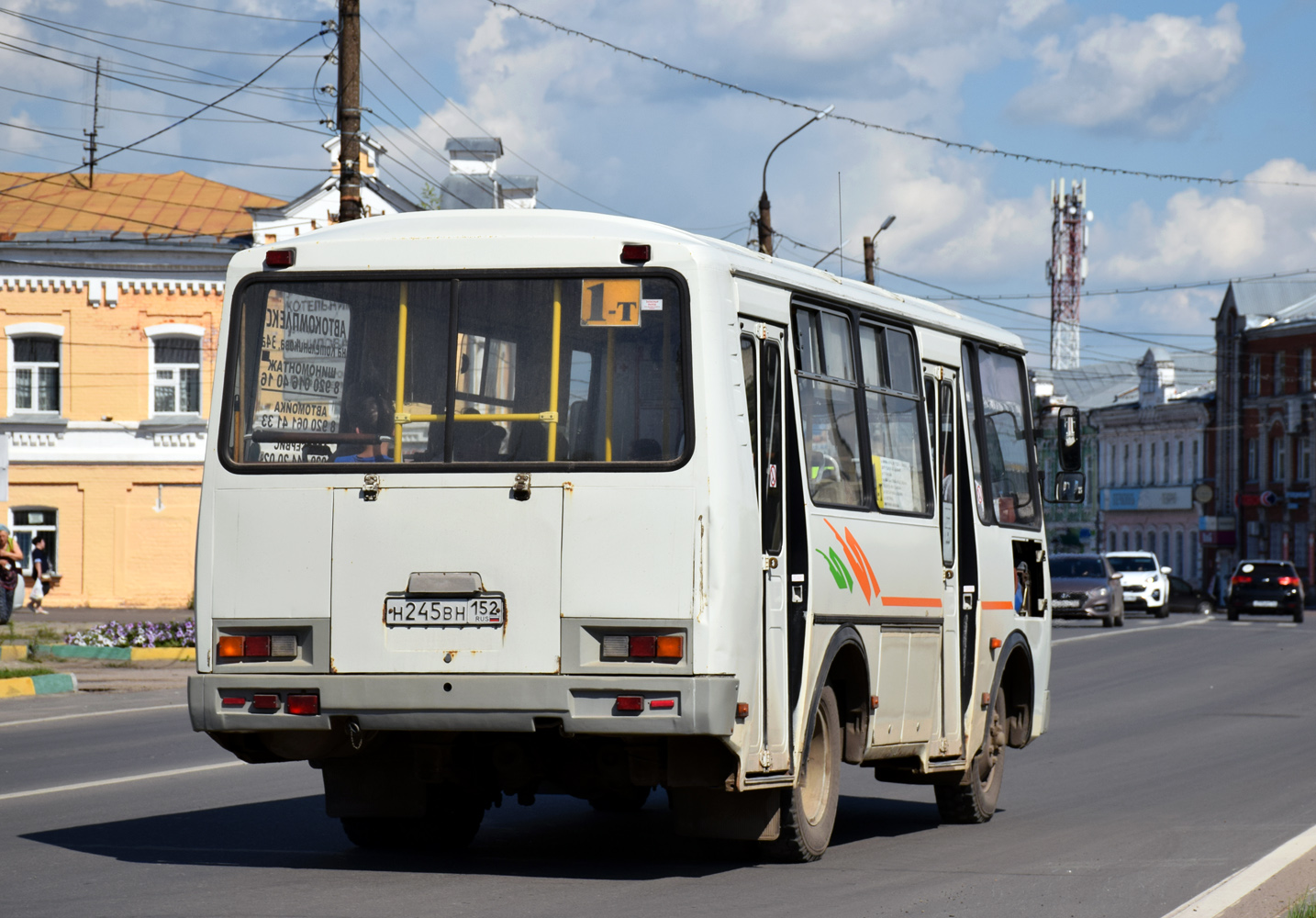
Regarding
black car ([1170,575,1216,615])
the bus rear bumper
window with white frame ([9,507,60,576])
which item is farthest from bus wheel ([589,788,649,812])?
black car ([1170,575,1216,615])

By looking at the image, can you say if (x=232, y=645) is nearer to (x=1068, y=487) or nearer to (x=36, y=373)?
(x=1068, y=487)

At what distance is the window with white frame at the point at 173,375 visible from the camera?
43.3m

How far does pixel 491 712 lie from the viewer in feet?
27.8

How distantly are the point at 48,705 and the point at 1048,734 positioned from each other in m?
9.95

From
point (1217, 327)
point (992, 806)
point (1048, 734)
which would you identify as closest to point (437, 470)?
A: point (992, 806)

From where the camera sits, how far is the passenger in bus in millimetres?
8844

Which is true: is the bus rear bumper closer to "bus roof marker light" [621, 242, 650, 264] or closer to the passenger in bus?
the passenger in bus

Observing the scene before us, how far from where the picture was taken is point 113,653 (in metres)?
27.4

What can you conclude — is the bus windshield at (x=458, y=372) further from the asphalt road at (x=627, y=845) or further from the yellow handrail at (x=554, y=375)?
the asphalt road at (x=627, y=845)

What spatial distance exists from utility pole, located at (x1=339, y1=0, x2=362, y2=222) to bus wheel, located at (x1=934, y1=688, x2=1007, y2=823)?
1287 cm

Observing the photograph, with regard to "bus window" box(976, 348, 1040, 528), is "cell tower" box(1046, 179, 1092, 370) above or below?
above

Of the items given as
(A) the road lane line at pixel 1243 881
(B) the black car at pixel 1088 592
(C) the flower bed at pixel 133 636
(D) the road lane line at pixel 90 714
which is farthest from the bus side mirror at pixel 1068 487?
(B) the black car at pixel 1088 592

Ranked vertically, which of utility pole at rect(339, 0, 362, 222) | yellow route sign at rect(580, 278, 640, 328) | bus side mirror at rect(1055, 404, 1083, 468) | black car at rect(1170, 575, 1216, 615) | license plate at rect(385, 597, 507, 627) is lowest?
black car at rect(1170, 575, 1216, 615)

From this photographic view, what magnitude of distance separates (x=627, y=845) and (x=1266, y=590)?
4762 centimetres
